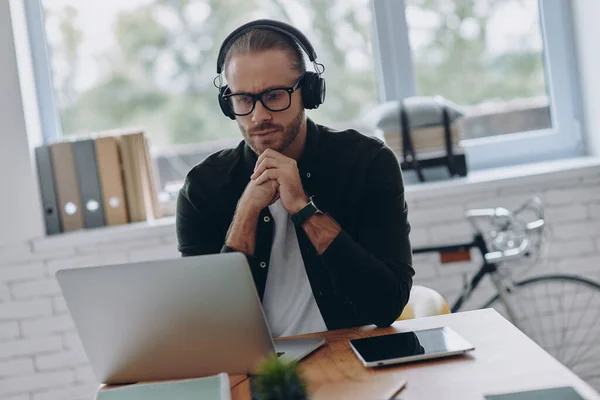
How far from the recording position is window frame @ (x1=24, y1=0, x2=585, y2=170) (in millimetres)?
3182

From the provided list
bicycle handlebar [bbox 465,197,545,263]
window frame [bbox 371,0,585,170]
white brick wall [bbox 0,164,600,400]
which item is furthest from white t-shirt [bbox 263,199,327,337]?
window frame [bbox 371,0,585,170]

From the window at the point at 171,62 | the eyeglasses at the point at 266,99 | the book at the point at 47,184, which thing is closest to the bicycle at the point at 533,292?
the window at the point at 171,62

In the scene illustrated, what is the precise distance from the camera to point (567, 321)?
9.91ft

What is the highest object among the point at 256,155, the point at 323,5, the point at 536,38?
the point at 323,5

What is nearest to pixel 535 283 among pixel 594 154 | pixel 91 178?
pixel 594 154

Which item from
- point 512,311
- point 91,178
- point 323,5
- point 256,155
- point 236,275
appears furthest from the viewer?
point 323,5

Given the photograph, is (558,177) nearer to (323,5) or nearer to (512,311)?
(512,311)

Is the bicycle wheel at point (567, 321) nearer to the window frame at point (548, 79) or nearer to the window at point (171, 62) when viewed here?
the window frame at point (548, 79)

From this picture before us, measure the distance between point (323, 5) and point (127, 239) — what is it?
3.81 ft

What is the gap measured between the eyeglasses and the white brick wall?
3.67 ft

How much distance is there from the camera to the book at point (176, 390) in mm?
1337

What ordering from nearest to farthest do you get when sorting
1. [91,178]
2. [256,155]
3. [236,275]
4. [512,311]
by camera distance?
[236,275] → [256,155] → [512,311] → [91,178]

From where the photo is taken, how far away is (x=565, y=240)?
299cm

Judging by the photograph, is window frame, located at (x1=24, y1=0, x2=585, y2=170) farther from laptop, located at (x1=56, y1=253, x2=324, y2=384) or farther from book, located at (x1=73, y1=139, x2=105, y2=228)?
→ laptop, located at (x1=56, y1=253, x2=324, y2=384)
